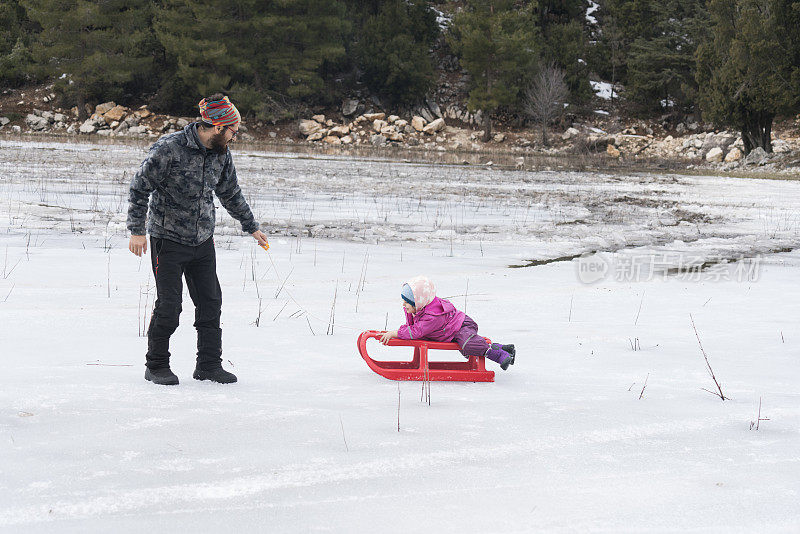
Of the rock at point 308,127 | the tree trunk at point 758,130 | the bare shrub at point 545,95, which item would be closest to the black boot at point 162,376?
the tree trunk at point 758,130

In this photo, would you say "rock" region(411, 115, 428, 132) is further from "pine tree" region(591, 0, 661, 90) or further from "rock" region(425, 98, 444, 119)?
"pine tree" region(591, 0, 661, 90)

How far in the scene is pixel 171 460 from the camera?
3.13 metres

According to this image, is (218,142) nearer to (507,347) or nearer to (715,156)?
(507,347)

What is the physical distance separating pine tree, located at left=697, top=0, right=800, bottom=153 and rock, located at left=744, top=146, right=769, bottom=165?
57 cm

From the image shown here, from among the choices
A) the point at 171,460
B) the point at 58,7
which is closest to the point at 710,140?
the point at 58,7

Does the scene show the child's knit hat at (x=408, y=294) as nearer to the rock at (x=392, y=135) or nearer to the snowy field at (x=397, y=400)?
the snowy field at (x=397, y=400)

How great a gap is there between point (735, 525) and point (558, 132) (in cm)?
5070

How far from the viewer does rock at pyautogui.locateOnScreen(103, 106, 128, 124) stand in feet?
170

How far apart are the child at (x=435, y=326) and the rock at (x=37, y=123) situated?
53895mm

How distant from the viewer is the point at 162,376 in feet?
13.7

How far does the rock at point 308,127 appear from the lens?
169 ft

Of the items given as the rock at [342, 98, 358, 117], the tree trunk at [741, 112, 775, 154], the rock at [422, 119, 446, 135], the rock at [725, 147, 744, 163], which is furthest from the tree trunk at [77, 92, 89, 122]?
the tree trunk at [741, 112, 775, 154]

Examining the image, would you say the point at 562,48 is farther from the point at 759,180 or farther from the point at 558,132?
the point at 759,180

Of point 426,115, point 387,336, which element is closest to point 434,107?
point 426,115
